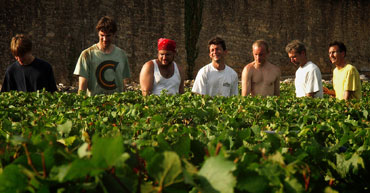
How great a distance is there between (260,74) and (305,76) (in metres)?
0.60

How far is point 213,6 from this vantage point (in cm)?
2111

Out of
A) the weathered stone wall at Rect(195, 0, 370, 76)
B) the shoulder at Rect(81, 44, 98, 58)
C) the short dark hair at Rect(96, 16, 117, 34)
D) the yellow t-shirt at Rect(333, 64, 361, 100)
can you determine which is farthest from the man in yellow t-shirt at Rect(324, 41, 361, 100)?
the weathered stone wall at Rect(195, 0, 370, 76)

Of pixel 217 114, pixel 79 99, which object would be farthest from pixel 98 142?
pixel 79 99

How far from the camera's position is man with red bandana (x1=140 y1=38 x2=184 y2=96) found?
192 inches

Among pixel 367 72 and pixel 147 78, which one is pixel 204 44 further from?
pixel 147 78

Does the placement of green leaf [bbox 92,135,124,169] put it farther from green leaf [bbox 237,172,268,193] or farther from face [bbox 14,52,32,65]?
face [bbox 14,52,32,65]

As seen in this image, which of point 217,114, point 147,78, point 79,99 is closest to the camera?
point 217,114

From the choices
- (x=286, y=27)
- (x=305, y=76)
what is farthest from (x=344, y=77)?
(x=286, y=27)

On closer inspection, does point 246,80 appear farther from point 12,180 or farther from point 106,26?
point 12,180

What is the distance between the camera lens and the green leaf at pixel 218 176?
814mm

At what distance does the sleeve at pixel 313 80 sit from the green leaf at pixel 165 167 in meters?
4.77

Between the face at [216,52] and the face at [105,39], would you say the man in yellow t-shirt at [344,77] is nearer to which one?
the face at [216,52]

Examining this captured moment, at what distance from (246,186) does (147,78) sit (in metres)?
4.11

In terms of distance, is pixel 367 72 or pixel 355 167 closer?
pixel 355 167
